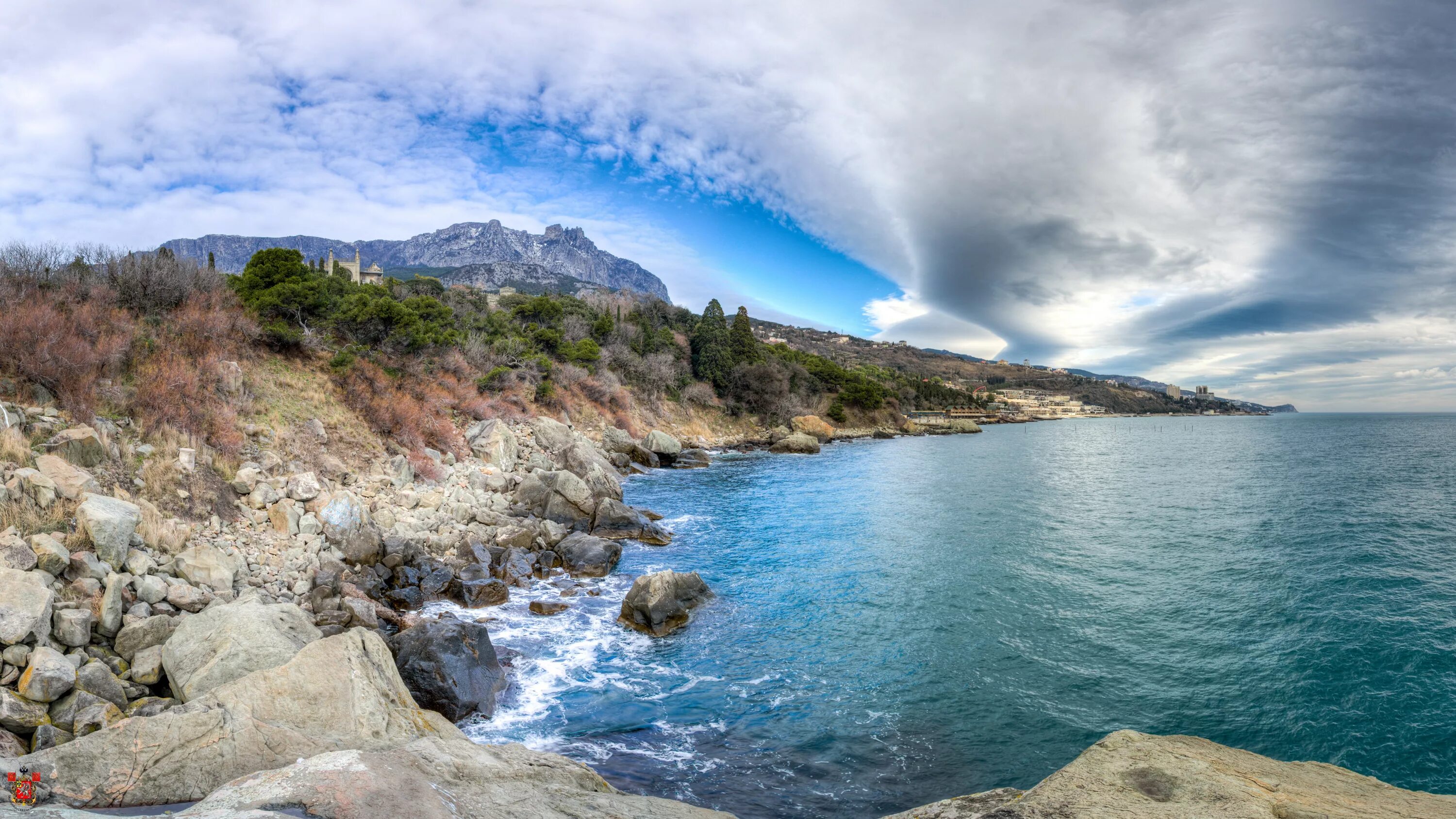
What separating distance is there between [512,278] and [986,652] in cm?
13031

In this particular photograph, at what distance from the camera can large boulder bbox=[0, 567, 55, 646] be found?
660 centimetres

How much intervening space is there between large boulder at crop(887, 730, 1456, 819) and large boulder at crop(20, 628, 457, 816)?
15.8 feet

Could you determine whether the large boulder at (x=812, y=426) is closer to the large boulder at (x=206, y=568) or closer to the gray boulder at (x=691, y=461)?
the gray boulder at (x=691, y=461)

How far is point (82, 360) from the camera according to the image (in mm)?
12461

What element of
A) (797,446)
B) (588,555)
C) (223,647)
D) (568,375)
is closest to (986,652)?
(588,555)

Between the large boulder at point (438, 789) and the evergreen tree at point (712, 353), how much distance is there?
58.1 meters

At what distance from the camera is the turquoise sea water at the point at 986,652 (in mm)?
8281

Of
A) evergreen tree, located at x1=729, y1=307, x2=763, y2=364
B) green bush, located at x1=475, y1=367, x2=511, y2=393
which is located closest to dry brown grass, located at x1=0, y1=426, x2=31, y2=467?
green bush, located at x1=475, y1=367, x2=511, y2=393

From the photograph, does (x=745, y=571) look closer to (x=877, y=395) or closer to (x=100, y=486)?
(x=100, y=486)

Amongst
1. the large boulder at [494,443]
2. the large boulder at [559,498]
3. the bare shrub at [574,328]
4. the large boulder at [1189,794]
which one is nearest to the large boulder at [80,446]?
the large boulder at [559,498]

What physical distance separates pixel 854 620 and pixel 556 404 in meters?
28.7

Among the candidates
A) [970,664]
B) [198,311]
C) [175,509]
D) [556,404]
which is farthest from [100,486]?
[556,404]

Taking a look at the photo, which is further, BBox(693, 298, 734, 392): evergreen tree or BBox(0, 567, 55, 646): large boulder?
BBox(693, 298, 734, 392): evergreen tree

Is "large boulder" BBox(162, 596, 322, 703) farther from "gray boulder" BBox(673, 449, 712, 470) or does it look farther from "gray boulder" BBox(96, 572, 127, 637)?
"gray boulder" BBox(673, 449, 712, 470)
